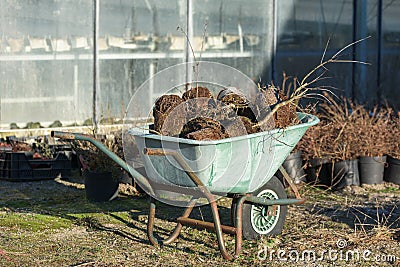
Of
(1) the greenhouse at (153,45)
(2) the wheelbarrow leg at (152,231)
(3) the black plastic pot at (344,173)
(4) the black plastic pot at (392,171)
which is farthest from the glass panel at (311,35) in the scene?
(2) the wheelbarrow leg at (152,231)

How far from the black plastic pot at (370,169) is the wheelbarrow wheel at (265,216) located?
76.9 inches

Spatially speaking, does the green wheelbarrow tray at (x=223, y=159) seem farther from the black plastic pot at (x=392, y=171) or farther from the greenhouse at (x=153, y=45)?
the greenhouse at (x=153, y=45)

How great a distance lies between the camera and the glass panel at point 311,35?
987 centimetres

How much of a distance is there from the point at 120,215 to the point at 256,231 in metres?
1.20

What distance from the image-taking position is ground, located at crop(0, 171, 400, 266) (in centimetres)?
483

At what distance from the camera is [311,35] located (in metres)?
Result: 10.1

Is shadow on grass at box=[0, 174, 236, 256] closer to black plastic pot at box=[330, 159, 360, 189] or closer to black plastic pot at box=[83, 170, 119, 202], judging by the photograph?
black plastic pot at box=[83, 170, 119, 202]

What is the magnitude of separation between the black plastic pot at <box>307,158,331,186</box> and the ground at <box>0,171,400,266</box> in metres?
0.32

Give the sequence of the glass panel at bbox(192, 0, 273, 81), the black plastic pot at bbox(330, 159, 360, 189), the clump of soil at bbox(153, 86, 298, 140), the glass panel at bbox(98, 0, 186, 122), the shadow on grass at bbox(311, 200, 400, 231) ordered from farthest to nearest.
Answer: the glass panel at bbox(192, 0, 273, 81)
the glass panel at bbox(98, 0, 186, 122)
the black plastic pot at bbox(330, 159, 360, 189)
the shadow on grass at bbox(311, 200, 400, 231)
the clump of soil at bbox(153, 86, 298, 140)

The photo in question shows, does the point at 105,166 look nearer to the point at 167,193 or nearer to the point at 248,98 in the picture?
the point at 167,193

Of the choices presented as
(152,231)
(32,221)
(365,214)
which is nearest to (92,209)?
(32,221)

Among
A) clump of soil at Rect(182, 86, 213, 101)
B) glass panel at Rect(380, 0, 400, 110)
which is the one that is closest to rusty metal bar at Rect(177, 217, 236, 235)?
clump of soil at Rect(182, 86, 213, 101)

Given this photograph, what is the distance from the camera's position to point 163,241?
5.13 metres

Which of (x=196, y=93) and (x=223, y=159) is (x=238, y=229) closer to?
(x=223, y=159)
